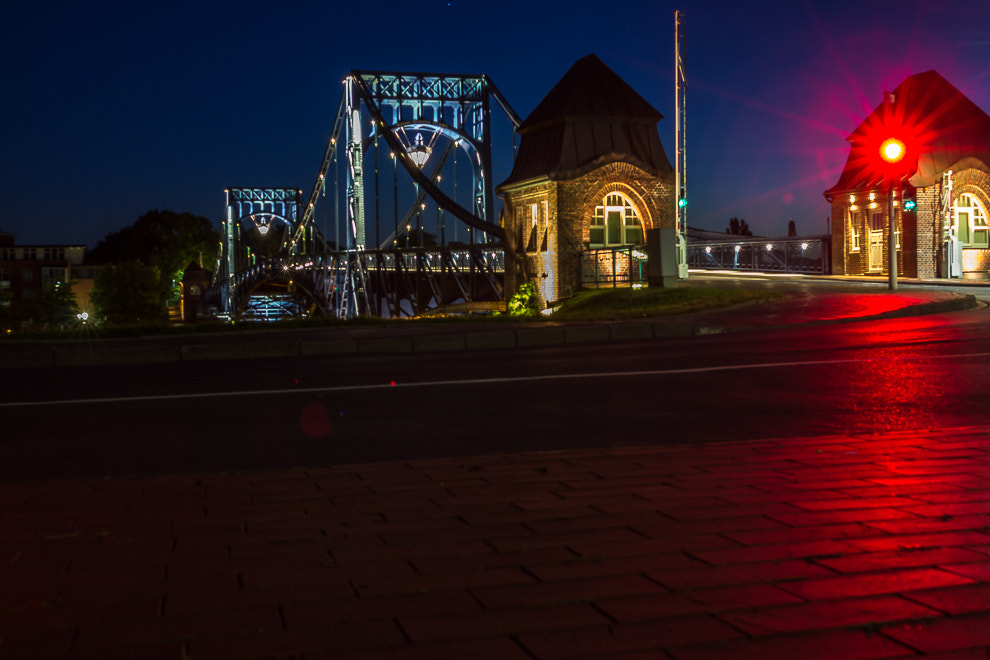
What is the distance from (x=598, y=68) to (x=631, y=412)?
31166 millimetres

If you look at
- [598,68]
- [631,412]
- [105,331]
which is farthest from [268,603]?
[598,68]

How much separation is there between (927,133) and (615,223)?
1192 centimetres

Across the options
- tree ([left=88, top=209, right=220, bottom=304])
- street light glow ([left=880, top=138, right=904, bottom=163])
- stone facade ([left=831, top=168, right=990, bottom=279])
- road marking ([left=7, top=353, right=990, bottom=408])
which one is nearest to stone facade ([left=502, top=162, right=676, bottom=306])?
stone facade ([left=831, top=168, right=990, bottom=279])

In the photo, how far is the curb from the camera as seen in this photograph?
43.9 ft

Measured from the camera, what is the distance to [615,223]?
33.6 meters

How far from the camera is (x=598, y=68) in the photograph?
1433 inches

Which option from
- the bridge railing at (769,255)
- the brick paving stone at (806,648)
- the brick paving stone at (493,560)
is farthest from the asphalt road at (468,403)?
the bridge railing at (769,255)

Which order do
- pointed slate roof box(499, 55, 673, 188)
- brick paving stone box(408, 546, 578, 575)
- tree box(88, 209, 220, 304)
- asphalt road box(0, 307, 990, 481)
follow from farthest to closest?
tree box(88, 209, 220, 304)
pointed slate roof box(499, 55, 673, 188)
asphalt road box(0, 307, 990, 481)
brick paving stone box(408, 546, 578, 575)

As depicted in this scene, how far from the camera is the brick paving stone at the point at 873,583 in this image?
2794mm

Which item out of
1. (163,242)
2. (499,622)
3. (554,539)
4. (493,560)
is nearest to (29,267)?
(163,242)

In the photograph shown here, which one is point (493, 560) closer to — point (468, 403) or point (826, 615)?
point (826, 615)

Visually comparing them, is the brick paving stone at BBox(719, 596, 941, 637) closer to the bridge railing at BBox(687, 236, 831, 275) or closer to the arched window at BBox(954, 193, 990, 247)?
the arched window at BBox(954, 193, 990, 247)

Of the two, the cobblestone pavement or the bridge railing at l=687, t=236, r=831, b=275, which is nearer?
the cobblestone pavement

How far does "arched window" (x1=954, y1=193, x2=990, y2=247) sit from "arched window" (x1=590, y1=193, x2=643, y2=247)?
1133cm
